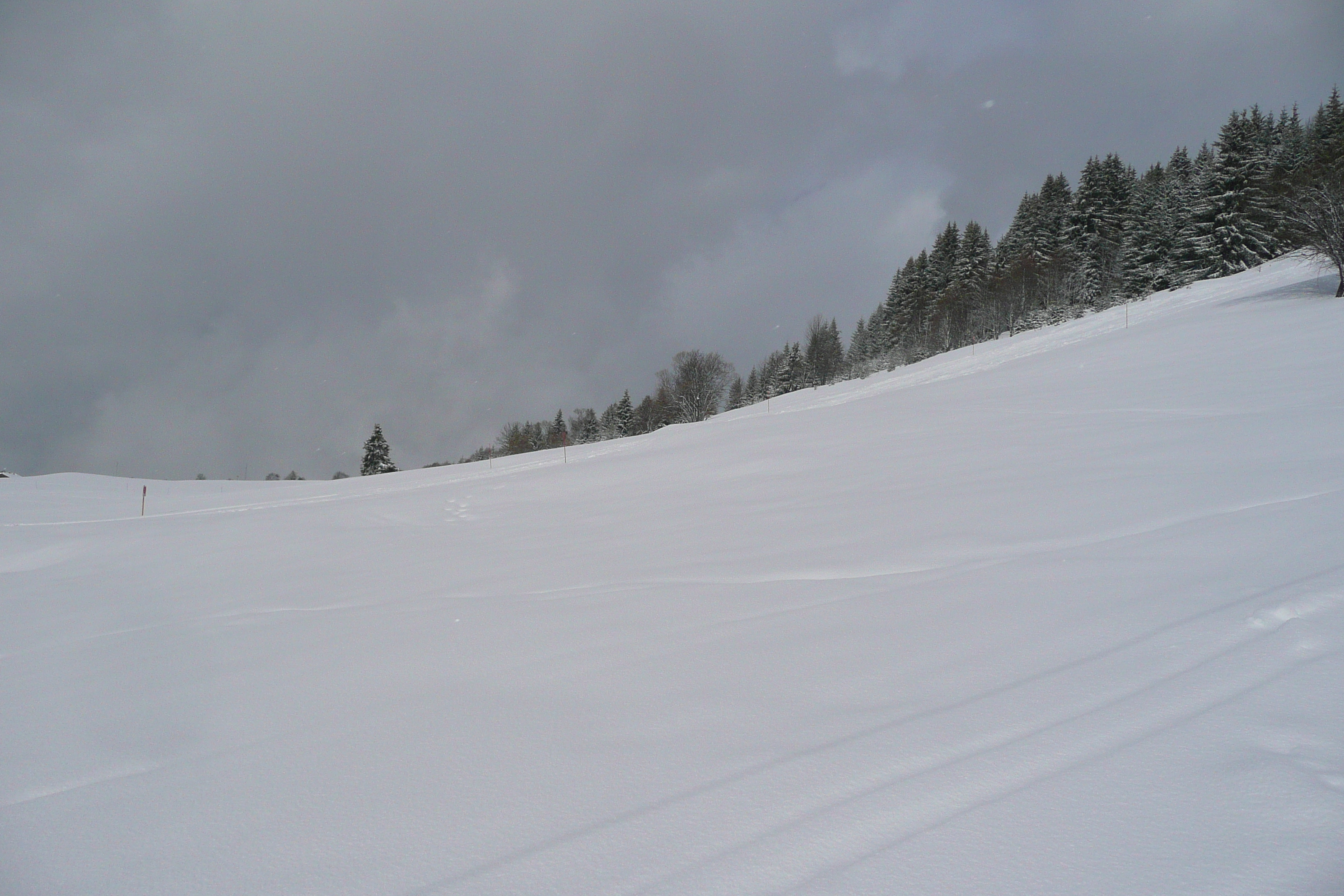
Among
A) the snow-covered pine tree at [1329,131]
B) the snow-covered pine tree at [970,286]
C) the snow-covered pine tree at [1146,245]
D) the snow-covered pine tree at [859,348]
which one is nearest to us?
the snow-covered pine tree at [1329,131]

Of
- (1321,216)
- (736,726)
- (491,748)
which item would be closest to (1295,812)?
(736,726)

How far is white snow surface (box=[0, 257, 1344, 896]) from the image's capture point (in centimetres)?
146

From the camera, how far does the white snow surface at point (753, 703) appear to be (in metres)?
1.46

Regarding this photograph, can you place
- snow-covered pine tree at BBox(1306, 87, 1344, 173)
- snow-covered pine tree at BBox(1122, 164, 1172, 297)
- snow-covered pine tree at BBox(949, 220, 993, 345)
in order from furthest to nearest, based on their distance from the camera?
snow-covered pine tree at BBox(949, 220, 993, 345), snow-covered pine tree at BBox(1122, 164, 1172, 297), snow-covered pine tree at BBox(1306, 87, 1344, 173)

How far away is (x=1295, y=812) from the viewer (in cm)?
140

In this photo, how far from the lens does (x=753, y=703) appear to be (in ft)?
7.25

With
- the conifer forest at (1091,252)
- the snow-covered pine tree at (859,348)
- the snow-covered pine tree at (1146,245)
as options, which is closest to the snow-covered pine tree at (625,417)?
the conifer forest at (1091,252)

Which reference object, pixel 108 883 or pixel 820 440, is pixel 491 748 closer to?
pixel 108 883

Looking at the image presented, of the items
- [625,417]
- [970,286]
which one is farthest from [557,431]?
[970,286]

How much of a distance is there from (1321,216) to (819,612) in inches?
1132

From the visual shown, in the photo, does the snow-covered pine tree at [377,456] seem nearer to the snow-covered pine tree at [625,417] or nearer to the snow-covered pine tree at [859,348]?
the snow-covered pine tree at [625,417]


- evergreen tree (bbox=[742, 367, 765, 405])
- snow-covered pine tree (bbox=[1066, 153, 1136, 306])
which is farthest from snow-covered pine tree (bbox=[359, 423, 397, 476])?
snow-covered pine tree (bbox=[1066, 153, 1136, 306])

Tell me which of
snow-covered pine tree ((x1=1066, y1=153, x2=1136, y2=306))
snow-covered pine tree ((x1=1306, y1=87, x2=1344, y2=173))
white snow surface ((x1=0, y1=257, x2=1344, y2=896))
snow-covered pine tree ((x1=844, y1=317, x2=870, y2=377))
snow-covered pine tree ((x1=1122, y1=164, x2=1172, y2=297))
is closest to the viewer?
white snow surface ((x1=0, y1=257, x2=1344, y2=896))

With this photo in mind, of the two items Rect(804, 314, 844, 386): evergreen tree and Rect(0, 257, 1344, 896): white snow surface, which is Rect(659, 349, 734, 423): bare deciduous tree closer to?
Rect(804, 314, 844, 386): evergreen tree
